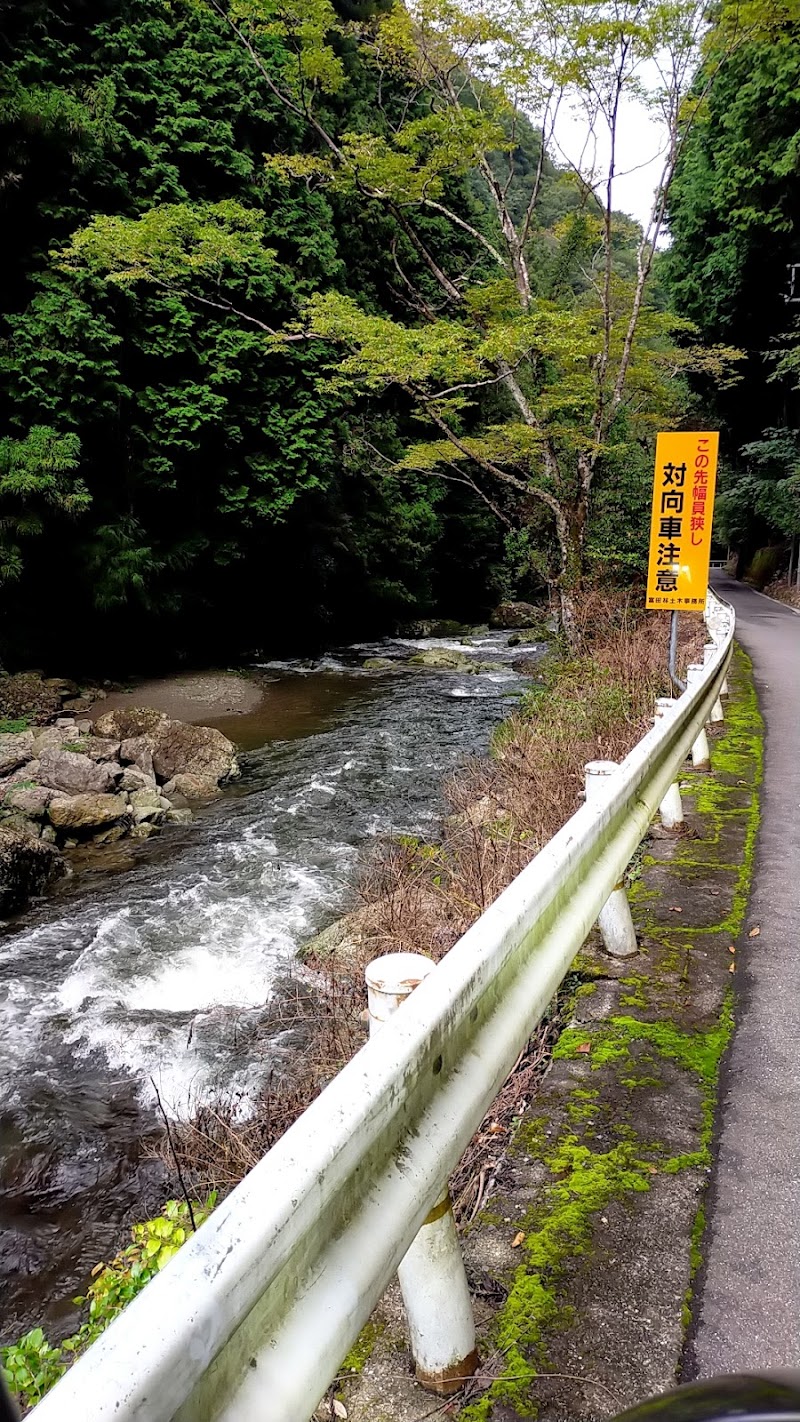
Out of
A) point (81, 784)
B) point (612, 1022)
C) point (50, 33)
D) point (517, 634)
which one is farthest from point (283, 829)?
point (50, 33)

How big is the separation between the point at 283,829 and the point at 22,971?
3.34m

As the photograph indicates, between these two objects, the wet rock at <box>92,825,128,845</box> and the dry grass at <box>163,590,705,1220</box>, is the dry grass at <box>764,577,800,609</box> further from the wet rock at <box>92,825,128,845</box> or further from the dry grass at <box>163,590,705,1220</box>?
the wet rock at <box>92,825,128,845</box>

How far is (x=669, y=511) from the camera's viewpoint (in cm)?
701

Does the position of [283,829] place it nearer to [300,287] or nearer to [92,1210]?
[92,1210]

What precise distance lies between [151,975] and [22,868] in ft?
8.59

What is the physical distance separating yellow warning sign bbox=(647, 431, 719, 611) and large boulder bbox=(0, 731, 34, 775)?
338 inches

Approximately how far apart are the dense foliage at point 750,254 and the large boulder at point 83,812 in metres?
17.3

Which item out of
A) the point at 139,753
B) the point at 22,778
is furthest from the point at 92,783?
the point at 139,753

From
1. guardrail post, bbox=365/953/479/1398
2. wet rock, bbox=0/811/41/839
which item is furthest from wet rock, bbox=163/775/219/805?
guardrail post, bbox=365/953/479/1398

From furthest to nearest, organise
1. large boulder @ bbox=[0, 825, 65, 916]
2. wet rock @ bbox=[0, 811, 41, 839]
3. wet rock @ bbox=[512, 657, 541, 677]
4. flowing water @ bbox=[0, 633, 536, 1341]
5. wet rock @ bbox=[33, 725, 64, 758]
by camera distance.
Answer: wet rock @ bbox=[512, 657, 541, 677], wet rock @ bbox=[33, 725, 64, 758], wet rock @ bbox=[0, 811, 41, 839], large boulder @ bbox=[0, 825, 65, 916], flowing water @ bbox=[0, 633, 536, 1341]

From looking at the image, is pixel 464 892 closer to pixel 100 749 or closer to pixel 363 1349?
pixel 363 1349

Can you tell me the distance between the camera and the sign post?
6930 mm

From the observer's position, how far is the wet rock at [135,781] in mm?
10609

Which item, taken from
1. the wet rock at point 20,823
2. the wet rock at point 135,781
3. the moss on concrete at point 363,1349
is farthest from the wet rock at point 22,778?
the moss on concrete at point 363,1349
